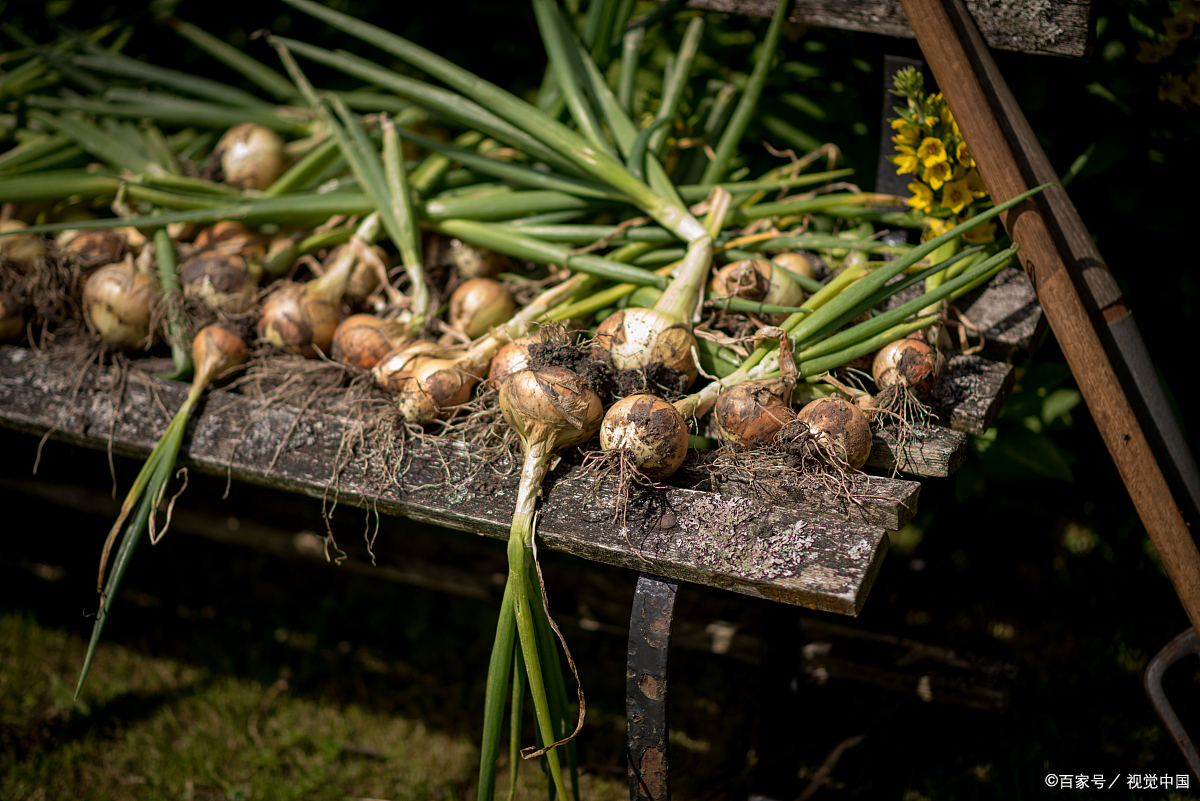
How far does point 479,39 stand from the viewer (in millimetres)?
2791

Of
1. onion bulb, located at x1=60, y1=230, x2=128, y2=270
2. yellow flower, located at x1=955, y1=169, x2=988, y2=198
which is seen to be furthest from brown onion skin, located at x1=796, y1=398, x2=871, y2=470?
onion bulb, located at x1=60, y1=230, x2=128, y2=270

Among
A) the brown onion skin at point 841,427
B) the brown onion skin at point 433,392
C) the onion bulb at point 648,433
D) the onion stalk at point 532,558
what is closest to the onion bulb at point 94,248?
the brown onion skin at point 433,392

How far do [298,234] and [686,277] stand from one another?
1046mm

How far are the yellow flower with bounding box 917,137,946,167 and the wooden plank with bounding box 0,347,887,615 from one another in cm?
75

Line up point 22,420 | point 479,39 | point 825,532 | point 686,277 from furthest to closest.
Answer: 1. point 479,39
2. point 22,420
3. point 686,277
4. point 825,532

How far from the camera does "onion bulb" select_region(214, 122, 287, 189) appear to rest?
199 cm

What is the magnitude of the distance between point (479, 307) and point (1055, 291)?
1045 mm

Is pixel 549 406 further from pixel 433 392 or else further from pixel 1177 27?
pixel 1177 27

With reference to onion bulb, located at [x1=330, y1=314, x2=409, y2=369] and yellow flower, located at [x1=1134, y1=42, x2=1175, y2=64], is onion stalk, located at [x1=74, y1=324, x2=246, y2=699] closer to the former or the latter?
onion bulb, located at [x1=330, y1=314, x2=409, y2=369]

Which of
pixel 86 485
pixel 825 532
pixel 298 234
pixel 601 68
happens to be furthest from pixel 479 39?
pixel 825 532

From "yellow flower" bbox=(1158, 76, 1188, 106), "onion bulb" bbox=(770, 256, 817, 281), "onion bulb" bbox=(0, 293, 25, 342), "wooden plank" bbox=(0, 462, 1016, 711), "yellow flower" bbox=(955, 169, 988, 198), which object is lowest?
"wooden plank" bbox=(0, 462, 1016, 711)

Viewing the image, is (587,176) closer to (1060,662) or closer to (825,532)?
(825,532)

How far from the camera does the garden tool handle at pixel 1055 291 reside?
115 cm

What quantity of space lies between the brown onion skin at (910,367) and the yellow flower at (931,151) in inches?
14.5
